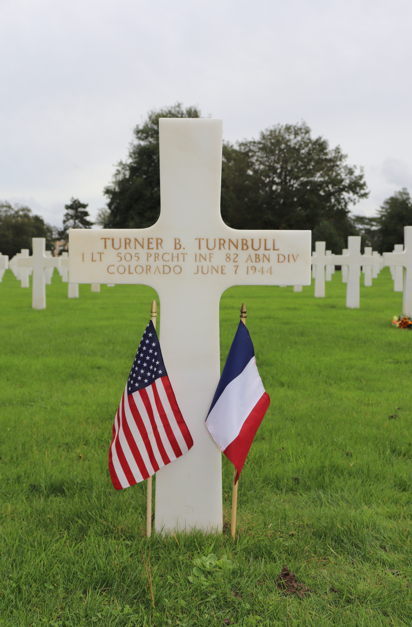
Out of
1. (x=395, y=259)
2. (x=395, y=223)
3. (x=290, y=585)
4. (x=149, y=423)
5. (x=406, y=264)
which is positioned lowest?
(x=290, y=585)

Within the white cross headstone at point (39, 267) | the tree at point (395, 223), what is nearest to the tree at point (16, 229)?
the tree at point (395, 223)

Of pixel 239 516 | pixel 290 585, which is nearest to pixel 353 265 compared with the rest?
pixel 239 516

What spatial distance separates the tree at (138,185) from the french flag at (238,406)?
35.3m

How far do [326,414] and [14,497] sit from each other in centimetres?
282

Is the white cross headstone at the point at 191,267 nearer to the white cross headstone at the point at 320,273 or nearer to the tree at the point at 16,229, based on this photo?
the white cross headstone at the point at 320,273

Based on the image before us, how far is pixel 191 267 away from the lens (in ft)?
9.09

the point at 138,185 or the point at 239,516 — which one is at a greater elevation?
the point at 138,185

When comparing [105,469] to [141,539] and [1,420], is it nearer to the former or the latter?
[141,539]

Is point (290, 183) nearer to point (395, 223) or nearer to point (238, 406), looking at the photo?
point (395, 223)

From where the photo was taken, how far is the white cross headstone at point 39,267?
12.9 m

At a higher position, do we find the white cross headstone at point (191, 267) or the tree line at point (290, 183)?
the tree line at point (290, 183)

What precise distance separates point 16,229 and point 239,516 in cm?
6935

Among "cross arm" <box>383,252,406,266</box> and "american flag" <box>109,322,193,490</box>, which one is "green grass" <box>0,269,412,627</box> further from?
"cross arm" <box>383,252,406,266</box>

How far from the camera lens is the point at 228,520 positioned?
300 centimetres
